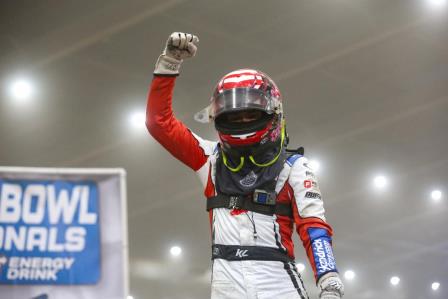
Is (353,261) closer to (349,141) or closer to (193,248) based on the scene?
(193,248)

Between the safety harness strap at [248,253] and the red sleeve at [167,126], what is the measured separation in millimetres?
455

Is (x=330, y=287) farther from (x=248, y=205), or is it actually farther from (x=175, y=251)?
(x=175, y=251)

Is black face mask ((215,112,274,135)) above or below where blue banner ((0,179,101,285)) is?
above

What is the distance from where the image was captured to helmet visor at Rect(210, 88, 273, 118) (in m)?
3.07

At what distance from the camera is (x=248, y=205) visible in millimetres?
3031

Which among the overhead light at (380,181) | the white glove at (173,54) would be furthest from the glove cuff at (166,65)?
the overhead light at (380,181)

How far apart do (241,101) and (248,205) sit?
441 mm

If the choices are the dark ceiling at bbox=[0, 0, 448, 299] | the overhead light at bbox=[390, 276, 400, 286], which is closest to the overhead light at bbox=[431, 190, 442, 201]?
the dark ceiling at bbox=[0, 0, 448, 299]

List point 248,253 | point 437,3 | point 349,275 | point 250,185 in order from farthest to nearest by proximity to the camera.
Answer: point 349,275
point 437,3
point 250,185
point 248,253

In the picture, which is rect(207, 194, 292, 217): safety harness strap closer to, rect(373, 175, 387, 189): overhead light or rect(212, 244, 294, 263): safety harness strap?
rect(212, 244, 294, 263): safety harness strap

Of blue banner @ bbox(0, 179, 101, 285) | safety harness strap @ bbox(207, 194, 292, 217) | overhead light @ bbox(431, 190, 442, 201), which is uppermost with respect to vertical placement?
overhead light @ bbox(431, 190, 442, 201)

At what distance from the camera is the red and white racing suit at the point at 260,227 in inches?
114

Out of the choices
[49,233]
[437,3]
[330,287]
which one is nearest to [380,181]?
[437,3]

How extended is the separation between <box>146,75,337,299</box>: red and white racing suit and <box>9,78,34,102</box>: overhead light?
244 inches
